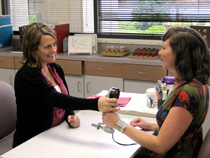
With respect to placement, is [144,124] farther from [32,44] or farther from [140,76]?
[140,76]

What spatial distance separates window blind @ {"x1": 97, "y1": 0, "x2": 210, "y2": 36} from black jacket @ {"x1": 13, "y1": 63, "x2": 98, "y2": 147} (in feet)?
7.66

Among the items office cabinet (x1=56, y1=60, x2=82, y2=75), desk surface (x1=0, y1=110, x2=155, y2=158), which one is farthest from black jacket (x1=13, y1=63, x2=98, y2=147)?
office cabinet (x1=56, y1=60, x2=82, y2=75)

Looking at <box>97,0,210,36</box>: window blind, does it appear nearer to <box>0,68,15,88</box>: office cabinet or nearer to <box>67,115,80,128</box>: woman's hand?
<box>0,68,15,88</box>: office cabinet

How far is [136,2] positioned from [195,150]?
284 centimetres

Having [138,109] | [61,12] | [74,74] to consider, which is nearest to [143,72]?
[74,74]

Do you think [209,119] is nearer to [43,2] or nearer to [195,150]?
[195,150]

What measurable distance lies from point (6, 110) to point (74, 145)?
2.73 ft

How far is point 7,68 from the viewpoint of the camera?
435 centimetres

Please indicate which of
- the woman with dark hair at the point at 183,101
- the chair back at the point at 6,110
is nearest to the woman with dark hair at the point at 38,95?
the chair back at the point at 6,110

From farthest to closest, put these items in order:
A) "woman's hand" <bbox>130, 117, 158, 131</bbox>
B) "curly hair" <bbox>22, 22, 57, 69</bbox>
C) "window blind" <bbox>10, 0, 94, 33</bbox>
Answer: "window blind" <bbox>10, 0, 94, 33</bbox> → "curly hair" <bbox>22, 22, 57, 69</bbox> → "woman's hand" <bbox>130, 117, 158, 131</bbox>

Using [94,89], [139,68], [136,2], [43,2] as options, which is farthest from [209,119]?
[43,2]

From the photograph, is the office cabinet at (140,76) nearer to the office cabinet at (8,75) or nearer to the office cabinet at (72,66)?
the office cabinet at (72,66)

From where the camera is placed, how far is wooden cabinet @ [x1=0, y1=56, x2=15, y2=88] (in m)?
4.30

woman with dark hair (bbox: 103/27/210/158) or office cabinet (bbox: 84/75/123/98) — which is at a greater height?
woman with dark hair (bbox: 103/27/210/158)
